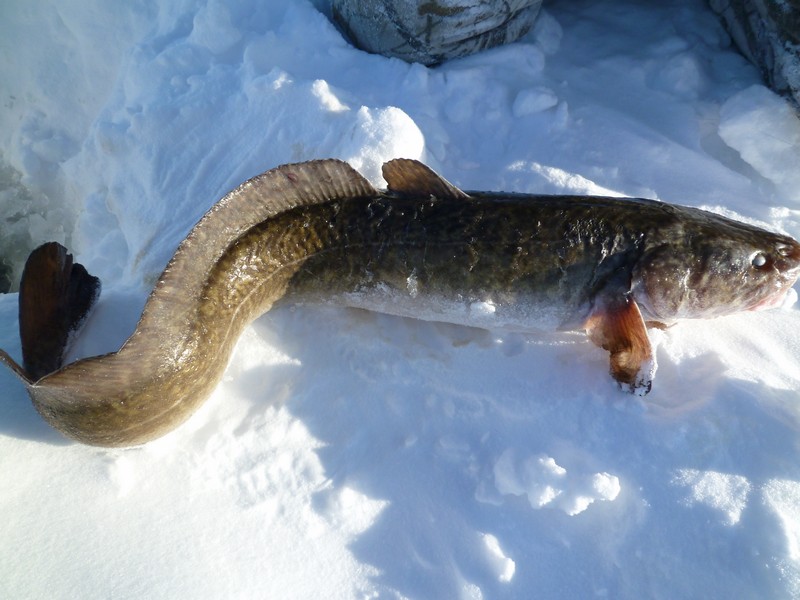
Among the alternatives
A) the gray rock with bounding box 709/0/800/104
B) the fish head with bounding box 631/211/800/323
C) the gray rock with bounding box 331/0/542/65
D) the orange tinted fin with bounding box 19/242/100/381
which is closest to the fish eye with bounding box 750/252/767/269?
the fish head with bounding box 631/211/800/323

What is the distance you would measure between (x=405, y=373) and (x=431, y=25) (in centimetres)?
219

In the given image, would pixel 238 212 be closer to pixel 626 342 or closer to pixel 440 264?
pixel 440 264

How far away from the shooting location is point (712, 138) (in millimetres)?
3750

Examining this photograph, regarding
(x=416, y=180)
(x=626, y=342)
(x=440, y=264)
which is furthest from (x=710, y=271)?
(x=416, y=180)

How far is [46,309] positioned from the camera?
2.76 meters

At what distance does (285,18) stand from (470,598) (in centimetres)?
352

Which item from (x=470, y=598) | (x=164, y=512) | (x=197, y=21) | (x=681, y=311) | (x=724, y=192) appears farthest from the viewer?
(x=197, y=21)

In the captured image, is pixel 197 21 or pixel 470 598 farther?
pixel 197 21

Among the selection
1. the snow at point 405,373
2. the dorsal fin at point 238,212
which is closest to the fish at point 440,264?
the dorsal fin at point 238,212

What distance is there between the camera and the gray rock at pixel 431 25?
12.0ft

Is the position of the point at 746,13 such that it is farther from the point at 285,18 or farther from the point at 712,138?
the point at 285,18

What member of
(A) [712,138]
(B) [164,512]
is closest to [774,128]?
(A) [712,138]

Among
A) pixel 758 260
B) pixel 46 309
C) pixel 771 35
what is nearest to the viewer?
pixel 46 309

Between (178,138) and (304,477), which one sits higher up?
(178,138)
